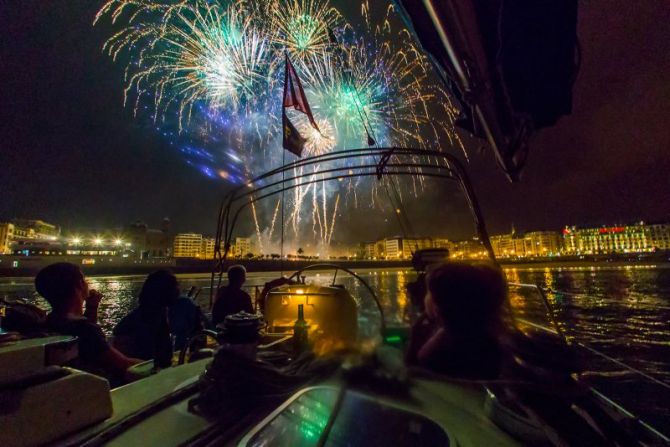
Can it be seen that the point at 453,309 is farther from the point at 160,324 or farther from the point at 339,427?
the point at 160,324

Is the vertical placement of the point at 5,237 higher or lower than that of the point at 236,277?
higher

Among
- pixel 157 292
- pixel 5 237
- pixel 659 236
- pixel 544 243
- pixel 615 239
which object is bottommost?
pixel 157 292

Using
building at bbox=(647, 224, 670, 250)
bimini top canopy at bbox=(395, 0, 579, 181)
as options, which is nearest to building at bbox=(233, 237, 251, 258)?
bimini top canopy at bbox=(395, 0, 579, 181)

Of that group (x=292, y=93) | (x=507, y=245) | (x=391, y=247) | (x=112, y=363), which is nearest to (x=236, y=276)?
(x=112, y=363)

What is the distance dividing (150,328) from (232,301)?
1.81 m

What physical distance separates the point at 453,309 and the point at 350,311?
13.7 ft

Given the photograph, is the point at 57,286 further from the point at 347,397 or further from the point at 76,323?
the point at 347,397

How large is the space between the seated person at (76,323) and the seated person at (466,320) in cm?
293

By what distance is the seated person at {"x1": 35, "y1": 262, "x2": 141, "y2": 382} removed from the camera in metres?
2.75

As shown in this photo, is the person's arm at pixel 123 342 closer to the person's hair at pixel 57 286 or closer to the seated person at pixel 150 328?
the seated person at pixel 150 328

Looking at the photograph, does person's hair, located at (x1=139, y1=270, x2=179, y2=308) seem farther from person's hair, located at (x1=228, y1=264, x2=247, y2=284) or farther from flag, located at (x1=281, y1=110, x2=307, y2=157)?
flag, located at (x1=281, y1=110, x2=307, y2=157)

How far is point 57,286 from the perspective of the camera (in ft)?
9.77

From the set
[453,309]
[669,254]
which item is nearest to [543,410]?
[453,309]

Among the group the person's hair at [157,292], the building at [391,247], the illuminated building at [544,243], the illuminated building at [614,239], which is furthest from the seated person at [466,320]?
the illuminated building at [544,243]
